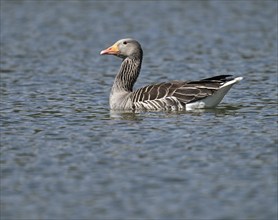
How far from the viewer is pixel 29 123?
56.5ft

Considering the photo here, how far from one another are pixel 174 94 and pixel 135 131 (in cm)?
256

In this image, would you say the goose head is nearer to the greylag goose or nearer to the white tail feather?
the greylag goose

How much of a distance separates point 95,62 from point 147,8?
12045 mm

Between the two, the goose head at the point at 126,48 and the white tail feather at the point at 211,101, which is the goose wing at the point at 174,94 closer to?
the white tail feather at the point at 211,101

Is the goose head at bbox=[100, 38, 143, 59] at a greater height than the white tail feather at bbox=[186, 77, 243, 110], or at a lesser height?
greater

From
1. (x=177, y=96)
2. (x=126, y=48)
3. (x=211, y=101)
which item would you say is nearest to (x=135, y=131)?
(x=177, y=96)

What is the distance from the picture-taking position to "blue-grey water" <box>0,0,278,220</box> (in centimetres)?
1150

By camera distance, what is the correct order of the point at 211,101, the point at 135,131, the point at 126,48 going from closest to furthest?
the point at 135,131 < the point at 211,101 < the point at 126,48

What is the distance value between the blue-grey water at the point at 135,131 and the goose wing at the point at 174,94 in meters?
0.41

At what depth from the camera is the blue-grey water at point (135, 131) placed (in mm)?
11500

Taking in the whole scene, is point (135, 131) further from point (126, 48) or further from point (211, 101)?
point (126, 48)

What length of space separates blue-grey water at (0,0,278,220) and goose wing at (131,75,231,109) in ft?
1.33

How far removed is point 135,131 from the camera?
16.2 meters

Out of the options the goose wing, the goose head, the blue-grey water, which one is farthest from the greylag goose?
the goose head
